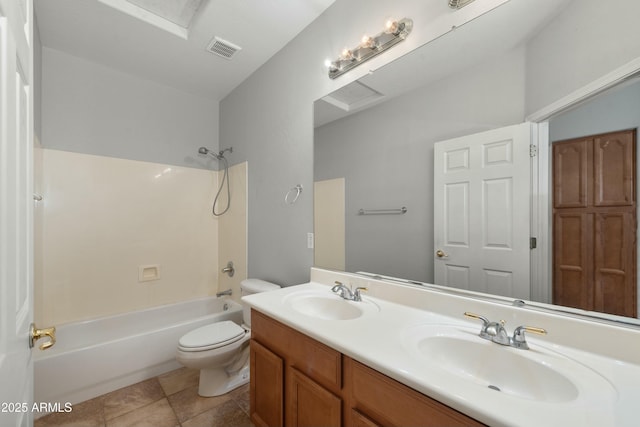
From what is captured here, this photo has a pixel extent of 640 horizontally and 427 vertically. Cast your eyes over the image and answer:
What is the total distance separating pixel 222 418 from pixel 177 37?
269 cm

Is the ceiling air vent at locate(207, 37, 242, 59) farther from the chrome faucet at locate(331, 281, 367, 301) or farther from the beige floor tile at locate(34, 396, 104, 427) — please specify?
the beige floor tile at locate(34, 396, 104, 427)

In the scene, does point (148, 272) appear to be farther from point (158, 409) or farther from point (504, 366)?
point (504, 366)

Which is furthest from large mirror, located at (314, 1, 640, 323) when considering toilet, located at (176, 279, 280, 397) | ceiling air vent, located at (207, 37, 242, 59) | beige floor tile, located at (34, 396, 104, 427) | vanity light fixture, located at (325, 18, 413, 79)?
beige floor tile, located at (34, 396, 104, 427)

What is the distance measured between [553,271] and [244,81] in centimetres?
276

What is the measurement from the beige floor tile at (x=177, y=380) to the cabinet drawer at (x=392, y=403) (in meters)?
1.69

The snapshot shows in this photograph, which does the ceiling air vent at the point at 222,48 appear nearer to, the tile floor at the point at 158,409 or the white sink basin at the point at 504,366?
the white sink basin at the point at 504,366

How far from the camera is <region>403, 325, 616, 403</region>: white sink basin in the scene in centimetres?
70

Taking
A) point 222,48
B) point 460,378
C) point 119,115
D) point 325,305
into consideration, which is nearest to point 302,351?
point 325,305

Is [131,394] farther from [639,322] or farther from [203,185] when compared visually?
[639,322]

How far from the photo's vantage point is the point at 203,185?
2.91 metres

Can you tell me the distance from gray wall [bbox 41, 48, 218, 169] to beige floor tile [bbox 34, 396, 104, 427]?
1926mm

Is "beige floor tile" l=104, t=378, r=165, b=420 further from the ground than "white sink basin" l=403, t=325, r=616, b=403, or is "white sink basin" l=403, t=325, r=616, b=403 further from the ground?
"white sink basin" l=403, t=325, r=616, b=403

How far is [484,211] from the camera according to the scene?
1.12 meters

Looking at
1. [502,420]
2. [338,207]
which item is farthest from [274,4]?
[502,420]
